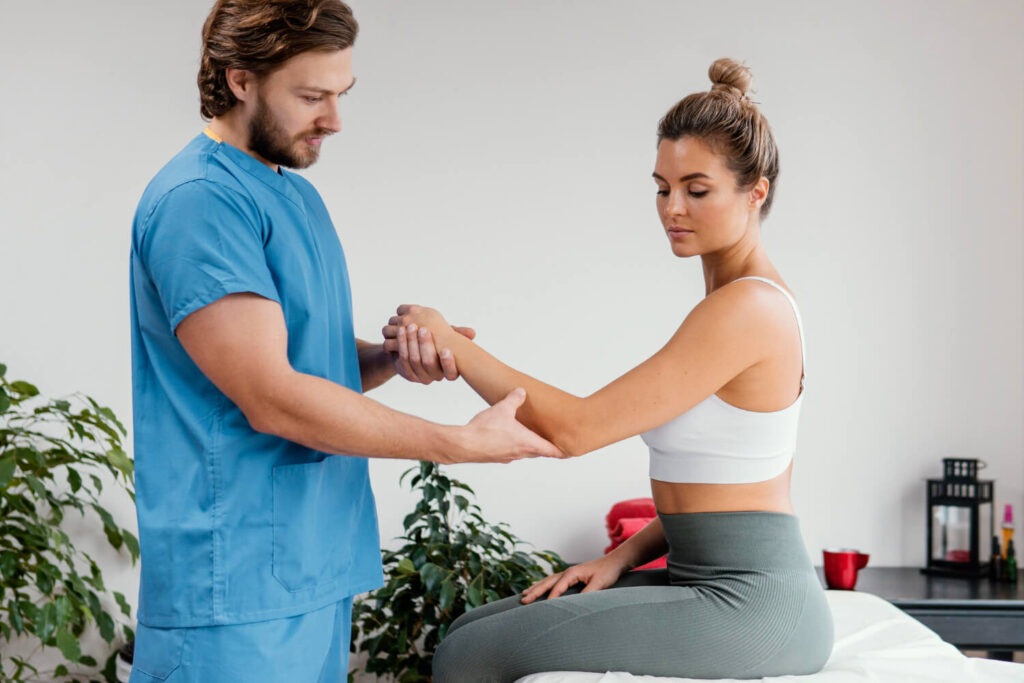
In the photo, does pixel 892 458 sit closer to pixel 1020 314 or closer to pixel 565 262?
pixel 1020 314

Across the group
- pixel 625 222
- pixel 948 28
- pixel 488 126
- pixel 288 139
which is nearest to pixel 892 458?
Result: pixel 625 222

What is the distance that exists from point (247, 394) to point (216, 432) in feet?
0.33

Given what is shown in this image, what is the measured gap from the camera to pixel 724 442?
157 cm

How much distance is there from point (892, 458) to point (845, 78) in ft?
4.08

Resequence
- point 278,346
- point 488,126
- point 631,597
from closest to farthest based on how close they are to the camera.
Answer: point 278,346, point 631,597, point 488,126

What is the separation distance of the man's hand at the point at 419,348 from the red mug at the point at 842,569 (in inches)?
58.8

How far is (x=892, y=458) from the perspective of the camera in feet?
10.1

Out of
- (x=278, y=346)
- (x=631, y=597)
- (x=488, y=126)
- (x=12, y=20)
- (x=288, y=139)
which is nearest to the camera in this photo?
(x=278, y=346)

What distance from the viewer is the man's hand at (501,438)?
4.51 ft

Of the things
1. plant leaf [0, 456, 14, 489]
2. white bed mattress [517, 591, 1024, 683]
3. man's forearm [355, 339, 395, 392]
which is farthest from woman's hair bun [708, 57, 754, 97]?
plant leaf [0, 456, 14, 489]

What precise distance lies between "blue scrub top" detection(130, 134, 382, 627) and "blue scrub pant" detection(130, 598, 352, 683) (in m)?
0.02

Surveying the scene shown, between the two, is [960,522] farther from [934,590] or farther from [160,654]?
[160,654]

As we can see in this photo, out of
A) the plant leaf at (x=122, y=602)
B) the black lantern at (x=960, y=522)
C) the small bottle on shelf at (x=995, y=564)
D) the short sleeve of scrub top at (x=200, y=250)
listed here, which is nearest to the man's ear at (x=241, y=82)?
the short sleeve of scrub top at (x=200, y=250)

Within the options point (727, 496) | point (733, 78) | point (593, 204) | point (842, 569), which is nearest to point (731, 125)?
point (733, 78)
